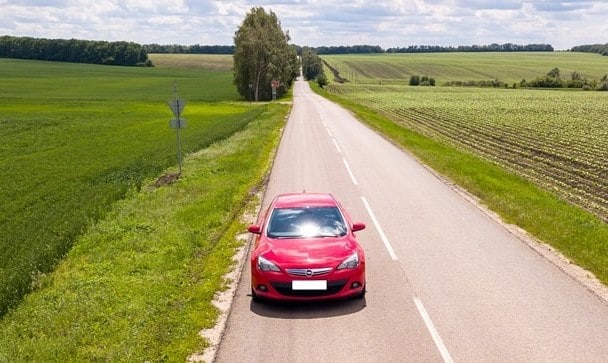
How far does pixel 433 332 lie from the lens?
8.17 metres

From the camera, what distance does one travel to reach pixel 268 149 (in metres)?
27.8

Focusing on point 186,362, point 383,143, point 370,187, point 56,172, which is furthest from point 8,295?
point 383,143

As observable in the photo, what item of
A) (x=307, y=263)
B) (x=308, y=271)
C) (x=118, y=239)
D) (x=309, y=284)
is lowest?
(x=118, y=239)

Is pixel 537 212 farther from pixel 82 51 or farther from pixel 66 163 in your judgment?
pixel 82 51

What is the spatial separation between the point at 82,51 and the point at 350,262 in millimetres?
183569

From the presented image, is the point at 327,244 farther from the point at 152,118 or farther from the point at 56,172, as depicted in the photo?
the point at 152,118

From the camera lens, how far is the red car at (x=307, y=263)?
8.91 m

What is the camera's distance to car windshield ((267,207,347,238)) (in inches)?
394

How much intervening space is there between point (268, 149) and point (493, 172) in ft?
33.6

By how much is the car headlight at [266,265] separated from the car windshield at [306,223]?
0.84m

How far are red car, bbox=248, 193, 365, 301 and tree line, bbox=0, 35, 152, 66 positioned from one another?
178311mm

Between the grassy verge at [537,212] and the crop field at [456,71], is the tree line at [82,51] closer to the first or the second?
the crop field at [456,71]

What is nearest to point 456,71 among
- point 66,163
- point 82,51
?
point 82,51

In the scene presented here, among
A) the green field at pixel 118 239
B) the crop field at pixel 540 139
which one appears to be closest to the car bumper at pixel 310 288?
the green field at pixel 118 239
